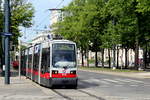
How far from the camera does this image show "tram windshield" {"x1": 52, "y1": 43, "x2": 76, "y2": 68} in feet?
82.7

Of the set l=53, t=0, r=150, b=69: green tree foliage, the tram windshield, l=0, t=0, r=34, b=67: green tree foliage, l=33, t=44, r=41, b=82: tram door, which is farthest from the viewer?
l=53, t=0, r=150, b=69: green tree foliage

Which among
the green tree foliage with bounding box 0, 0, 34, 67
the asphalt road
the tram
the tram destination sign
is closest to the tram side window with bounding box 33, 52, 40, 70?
the tram

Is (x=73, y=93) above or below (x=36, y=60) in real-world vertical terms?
below

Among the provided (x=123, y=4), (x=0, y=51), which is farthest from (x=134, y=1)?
(x=0, y=51)

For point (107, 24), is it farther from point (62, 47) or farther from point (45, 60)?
point (62, 47)

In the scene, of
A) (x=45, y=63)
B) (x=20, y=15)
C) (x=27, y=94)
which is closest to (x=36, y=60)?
(x=45, y=63)

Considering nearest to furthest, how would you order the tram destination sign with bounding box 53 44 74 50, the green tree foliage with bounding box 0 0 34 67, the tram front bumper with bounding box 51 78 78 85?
the tram front bumper with bounding box 51 78 78 85, the tram destination sign with bounding box 53 44 74 50, the green tree foliage with bounding box 0 0 34 67

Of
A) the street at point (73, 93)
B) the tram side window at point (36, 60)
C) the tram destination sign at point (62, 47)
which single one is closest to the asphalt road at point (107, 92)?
the street at point (73, 93)

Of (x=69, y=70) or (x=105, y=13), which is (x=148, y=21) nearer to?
(x=105, y=13)

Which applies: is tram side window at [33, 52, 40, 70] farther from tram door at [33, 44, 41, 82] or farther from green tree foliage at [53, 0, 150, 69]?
green tree foliage at [53, 0, 150, 69]

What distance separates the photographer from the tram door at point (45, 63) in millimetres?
25767

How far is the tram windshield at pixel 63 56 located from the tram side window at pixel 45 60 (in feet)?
1.62

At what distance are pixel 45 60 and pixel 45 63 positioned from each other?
237 millimetres

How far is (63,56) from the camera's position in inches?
1001
